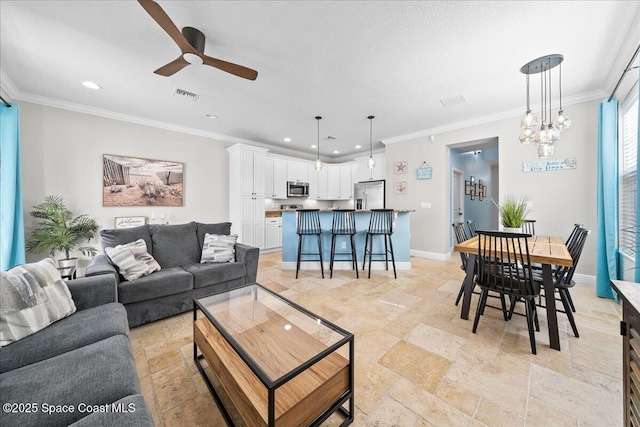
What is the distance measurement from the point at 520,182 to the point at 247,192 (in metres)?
5.09

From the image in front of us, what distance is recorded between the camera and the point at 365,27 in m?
2.10

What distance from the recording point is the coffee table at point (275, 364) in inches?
40.5

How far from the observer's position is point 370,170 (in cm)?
642

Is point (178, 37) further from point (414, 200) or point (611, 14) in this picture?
point (414, 200)

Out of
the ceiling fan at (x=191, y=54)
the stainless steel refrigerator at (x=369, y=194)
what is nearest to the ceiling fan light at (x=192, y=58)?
the ceiling fan at (x=191, y=54)

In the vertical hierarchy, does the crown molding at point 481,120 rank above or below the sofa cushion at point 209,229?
above

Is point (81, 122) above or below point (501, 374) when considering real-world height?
above

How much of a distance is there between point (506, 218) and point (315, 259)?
281 cm

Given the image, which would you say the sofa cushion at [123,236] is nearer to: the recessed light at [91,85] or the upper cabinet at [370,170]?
the recessed light at [91,85]

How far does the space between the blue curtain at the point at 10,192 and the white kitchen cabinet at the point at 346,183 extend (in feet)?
20.1

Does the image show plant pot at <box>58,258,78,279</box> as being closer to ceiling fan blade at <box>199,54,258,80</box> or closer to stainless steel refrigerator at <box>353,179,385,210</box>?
ceiling fan blade at <box>199,54,258,80</box>

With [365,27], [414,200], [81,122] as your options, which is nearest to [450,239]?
[414,200]

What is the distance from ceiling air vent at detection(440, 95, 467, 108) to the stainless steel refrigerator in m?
2.58

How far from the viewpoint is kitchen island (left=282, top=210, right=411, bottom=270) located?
162 inches
